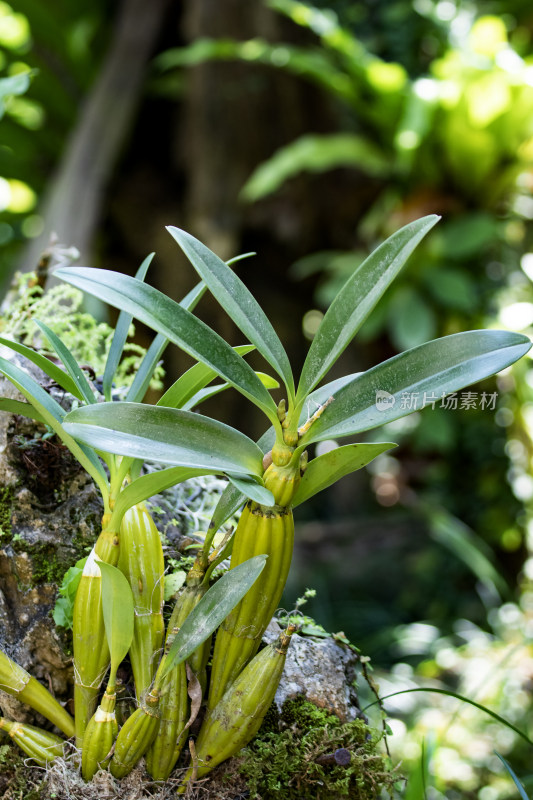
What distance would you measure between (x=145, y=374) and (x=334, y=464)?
21 centimetres

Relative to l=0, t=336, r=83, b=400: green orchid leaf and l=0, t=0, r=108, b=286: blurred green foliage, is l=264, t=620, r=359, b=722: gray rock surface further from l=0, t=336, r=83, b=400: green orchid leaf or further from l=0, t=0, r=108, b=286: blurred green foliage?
l=0, t=0, r=108, b=286: blurred green foliage

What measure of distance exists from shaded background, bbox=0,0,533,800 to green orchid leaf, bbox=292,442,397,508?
1.40 meters

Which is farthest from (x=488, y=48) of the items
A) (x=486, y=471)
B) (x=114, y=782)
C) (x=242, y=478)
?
(x=114, y=782)

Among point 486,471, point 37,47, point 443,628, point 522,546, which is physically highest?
point 37,47

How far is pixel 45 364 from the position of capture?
57 centimetres

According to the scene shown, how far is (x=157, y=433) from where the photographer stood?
0.51 m

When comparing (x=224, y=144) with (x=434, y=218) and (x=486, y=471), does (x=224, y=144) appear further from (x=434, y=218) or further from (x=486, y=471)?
(x=434, y=218)

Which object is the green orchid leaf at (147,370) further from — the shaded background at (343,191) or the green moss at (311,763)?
the shaded background at (343,191)

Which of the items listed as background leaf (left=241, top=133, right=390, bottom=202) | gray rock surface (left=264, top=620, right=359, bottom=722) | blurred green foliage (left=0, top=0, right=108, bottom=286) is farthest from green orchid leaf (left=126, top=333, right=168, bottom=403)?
blurred green foliage (left=0, top=0, right=108, bottom=286)

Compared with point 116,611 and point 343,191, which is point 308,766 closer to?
point 116,611

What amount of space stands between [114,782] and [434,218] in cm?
56

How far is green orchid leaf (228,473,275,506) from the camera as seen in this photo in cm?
48

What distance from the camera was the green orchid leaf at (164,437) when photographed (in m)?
0.48

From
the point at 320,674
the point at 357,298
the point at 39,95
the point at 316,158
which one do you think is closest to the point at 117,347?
the point at 357,298
